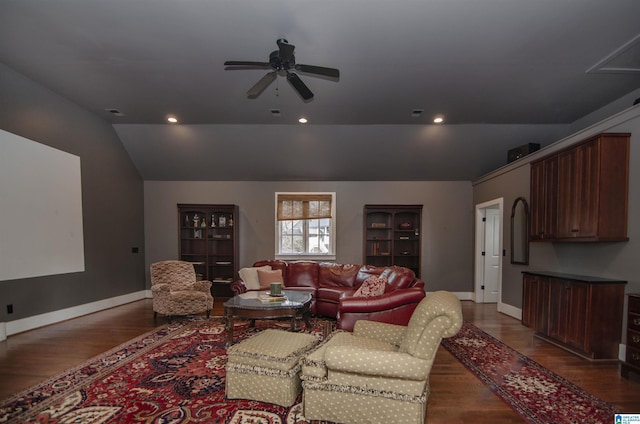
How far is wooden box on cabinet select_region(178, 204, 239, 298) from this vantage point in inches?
262

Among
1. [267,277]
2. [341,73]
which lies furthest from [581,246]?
[267,277]

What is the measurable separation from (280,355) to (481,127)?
17.6 ft

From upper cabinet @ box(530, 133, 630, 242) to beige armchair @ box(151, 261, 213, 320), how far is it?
16.9 ft

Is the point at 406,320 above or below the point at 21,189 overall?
below

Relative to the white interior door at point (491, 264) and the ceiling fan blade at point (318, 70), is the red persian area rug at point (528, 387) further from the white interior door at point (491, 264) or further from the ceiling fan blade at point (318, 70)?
the ceiling fan blade at point (318, 70)

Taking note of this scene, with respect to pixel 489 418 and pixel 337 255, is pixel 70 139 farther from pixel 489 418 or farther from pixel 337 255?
pixel 489 418

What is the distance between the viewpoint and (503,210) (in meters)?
5.60

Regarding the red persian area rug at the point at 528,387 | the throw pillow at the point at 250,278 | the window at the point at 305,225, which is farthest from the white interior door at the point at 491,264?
the throw pillow at the point at 250,278

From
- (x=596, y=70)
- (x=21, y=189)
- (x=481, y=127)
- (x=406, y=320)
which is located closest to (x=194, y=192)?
(x=21, y=189)

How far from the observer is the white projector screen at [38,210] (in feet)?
12.9

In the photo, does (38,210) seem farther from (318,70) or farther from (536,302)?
(536,302)

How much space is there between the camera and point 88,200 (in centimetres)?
529

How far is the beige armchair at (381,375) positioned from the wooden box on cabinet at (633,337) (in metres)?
2.21

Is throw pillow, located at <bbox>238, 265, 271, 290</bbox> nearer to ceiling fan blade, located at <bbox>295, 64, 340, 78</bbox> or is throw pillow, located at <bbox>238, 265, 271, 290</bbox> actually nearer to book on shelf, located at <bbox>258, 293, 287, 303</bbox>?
book on shelf, located at <bbox>258, 293, 287, 303</bbox>
